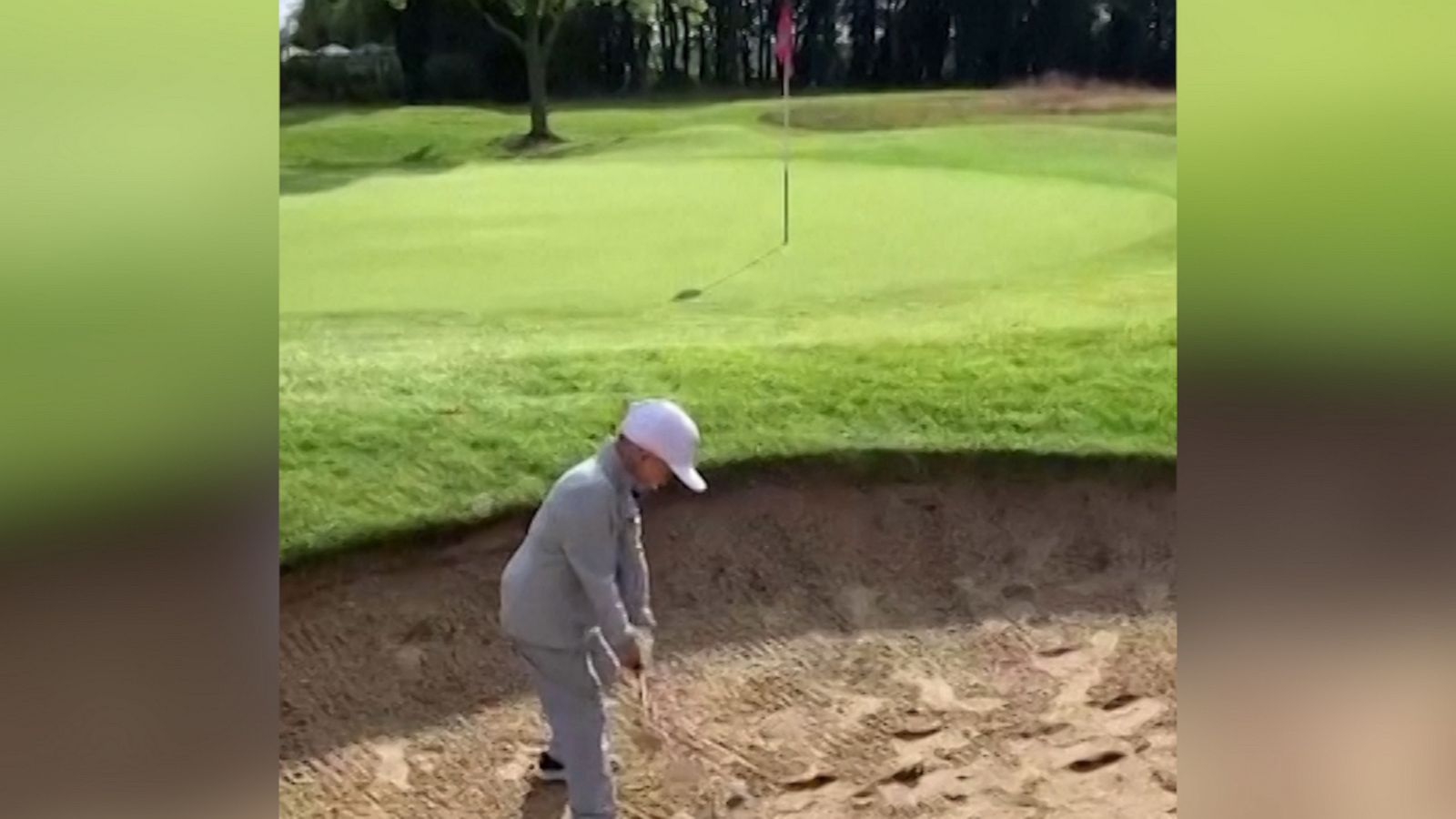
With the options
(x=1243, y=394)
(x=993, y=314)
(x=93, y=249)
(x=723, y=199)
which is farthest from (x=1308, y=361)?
(x=93, y=249)

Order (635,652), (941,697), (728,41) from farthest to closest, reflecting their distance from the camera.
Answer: (941,697) → (728,41) → (635,652)

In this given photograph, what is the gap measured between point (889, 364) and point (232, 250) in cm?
134

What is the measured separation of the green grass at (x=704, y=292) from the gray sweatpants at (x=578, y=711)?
0.35m

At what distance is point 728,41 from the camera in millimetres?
3492

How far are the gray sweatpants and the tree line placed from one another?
1.08m

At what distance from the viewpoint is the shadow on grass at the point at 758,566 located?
134 inches

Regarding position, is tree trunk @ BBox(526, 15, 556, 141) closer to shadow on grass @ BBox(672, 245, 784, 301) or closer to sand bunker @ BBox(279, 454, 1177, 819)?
shadow on grass @ BBox(672, 245, 784, 301)

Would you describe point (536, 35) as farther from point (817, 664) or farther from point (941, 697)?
point (941, 697)

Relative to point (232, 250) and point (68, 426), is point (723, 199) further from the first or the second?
point (68, 426)

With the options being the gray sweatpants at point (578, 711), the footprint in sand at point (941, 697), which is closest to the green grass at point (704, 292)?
the gray sweatpants at point (578, 711)

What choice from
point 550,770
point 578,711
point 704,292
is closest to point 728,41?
point 704,292

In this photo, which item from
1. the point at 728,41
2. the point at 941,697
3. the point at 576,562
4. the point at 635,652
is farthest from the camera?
the point at 941,697

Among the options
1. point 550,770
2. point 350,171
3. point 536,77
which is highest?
point 536,77

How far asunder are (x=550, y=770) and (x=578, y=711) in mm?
176
